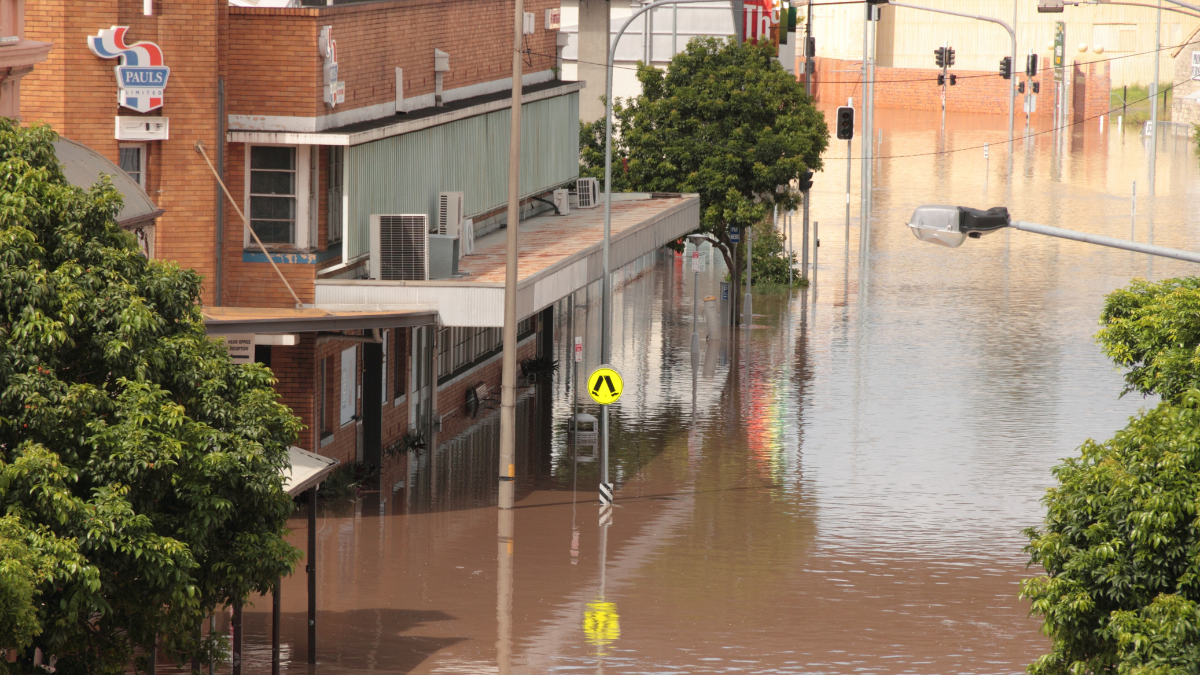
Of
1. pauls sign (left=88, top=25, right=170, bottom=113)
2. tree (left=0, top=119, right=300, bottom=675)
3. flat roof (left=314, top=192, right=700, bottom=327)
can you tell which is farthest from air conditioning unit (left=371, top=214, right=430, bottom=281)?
tree (left=0, top=119, right=300, bottom=675)

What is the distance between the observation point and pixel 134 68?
23000 millimetres

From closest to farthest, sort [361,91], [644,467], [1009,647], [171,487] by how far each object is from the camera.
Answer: [171,487] < [1009,647] < [361,91] < [644,467]

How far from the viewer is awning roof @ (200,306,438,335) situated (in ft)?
70.7

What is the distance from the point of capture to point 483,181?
102ft

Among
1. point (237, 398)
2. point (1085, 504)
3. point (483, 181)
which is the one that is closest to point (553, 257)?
point (483, 181)

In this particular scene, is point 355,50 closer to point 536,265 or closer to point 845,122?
point 536,265

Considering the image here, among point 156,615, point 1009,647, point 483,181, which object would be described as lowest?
point 1009,647

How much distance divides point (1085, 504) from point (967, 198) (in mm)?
61685

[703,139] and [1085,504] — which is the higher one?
[703,139]

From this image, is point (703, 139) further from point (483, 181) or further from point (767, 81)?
point (483, 181)

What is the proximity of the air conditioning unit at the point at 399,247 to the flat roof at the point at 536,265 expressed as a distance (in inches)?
20.2

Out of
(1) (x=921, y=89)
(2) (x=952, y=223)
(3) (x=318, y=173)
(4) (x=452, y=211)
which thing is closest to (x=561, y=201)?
(4) (x=452, y=211)

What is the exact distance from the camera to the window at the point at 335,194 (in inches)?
1016

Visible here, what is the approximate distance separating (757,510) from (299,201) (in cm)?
850
